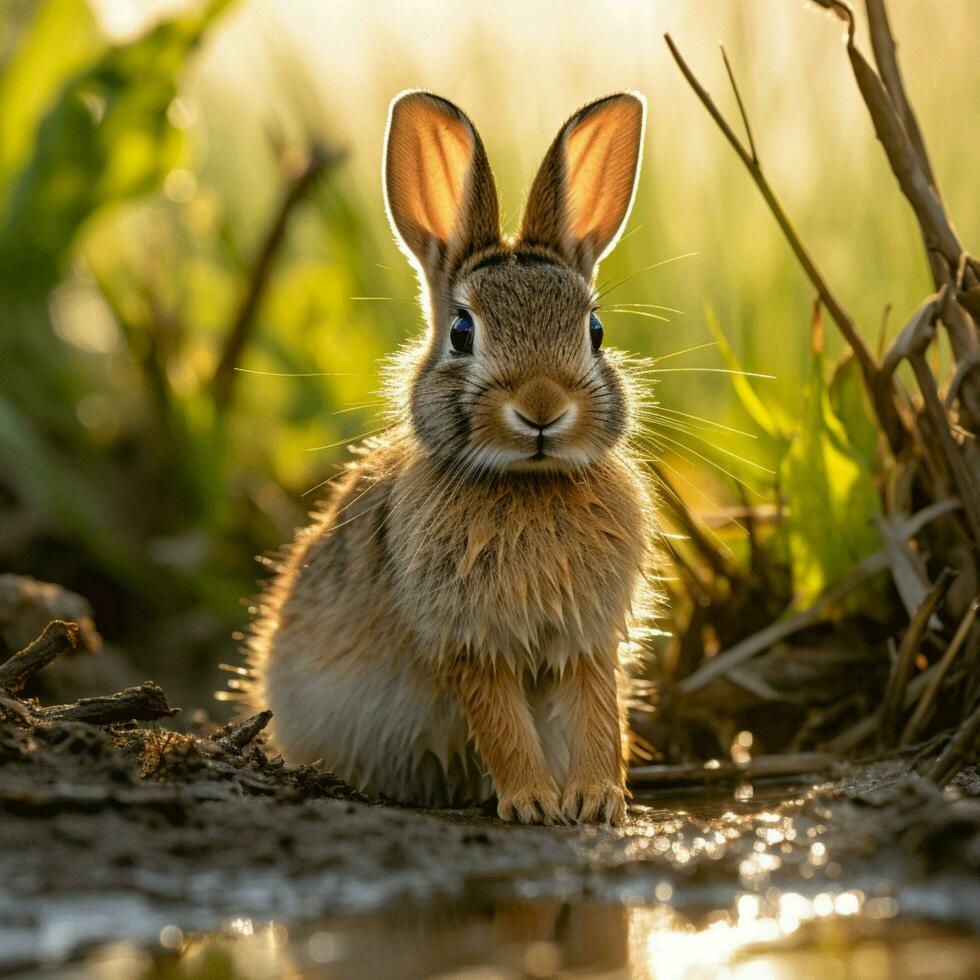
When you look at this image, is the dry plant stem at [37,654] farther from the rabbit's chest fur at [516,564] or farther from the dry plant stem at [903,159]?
the dry plant stem at [903,159]

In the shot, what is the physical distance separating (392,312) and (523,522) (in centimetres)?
413

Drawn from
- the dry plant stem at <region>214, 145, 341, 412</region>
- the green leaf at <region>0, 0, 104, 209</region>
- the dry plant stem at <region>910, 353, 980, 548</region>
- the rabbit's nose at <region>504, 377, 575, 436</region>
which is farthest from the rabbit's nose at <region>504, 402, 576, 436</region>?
the green leaf at <region>0, 0, 104, 209</region>

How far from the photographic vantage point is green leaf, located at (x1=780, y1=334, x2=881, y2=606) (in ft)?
15.5

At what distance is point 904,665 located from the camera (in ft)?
14.0

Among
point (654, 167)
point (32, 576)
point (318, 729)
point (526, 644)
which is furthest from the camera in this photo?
point (654, 167)

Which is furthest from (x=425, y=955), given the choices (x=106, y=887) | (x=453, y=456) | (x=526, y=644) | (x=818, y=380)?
(x=818, y=380)

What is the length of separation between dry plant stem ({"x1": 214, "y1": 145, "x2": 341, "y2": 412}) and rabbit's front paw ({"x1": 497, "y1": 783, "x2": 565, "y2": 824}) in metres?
3.96

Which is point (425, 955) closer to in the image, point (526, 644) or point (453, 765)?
point (526, 644)

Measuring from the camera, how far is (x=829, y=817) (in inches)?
124

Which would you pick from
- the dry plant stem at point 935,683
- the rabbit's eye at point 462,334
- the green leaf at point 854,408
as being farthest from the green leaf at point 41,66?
the dry plant stem at point 935,683

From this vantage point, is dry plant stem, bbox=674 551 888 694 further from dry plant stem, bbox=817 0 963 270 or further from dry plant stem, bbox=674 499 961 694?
dry plant stem, bbox=817 0 963 270

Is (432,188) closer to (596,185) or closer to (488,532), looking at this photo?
(596,185)

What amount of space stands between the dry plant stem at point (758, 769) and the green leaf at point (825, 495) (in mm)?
624

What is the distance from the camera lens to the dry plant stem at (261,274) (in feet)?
24.5
